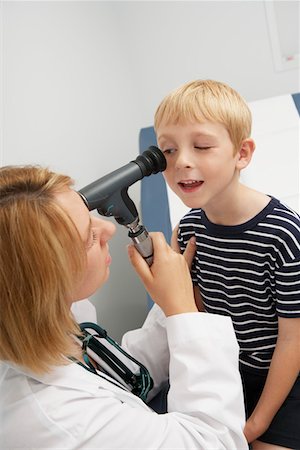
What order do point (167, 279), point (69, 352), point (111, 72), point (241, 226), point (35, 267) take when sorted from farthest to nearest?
point (111, 72)
point (241, 226)
point (167, 279)
point (69, 352)
point (35, 267)

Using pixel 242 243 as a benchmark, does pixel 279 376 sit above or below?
below

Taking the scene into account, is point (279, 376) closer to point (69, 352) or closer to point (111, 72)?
point (69, 352)

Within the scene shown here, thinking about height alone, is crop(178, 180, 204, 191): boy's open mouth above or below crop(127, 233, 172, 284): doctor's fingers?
above

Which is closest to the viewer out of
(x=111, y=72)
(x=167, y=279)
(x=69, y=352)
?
(x=69, y=352)

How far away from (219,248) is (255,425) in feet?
1.39

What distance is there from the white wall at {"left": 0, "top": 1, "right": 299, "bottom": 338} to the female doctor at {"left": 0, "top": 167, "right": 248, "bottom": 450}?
604mm

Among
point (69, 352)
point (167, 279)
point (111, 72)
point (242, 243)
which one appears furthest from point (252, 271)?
point (111, 72)

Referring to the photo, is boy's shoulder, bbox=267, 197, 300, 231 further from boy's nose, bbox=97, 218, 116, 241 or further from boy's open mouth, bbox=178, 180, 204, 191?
boy's nose, bbox=97, 218, 116, 241

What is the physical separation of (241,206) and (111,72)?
4.76 feet

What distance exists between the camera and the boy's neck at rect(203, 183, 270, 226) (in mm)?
999

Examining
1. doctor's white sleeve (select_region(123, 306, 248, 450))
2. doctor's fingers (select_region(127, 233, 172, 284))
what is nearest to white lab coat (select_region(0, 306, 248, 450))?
doctor's white sleeve (select_region(123, 306, 248, 450))

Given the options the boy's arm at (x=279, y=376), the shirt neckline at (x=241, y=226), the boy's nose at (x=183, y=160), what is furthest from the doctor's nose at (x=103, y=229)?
the boy's arm at (x=279, y=376)

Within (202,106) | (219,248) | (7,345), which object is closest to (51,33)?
(202,106)

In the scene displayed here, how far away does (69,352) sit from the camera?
781 millimetres
